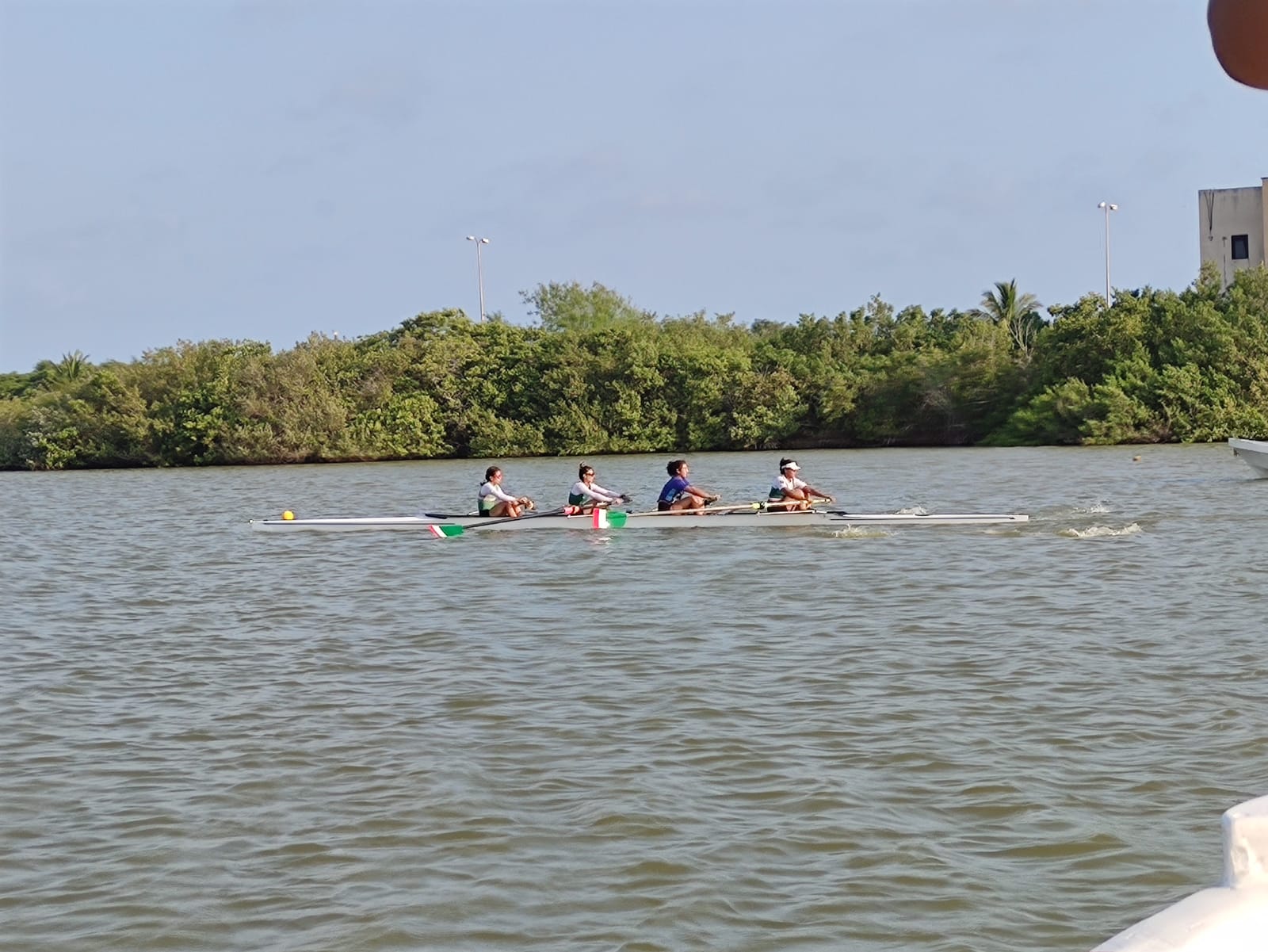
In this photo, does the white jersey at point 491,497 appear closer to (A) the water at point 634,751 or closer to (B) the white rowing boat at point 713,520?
(B) the white rowing boat at point 713,520

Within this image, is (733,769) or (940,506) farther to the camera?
(940,506)

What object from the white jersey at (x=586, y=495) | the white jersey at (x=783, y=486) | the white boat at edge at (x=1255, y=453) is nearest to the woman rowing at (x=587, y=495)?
the white jersey at (x=586, y=495)

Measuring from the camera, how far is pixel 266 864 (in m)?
6.11

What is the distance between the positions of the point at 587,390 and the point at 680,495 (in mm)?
35260

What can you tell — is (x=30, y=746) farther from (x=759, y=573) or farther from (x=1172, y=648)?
(x=759, y=573)

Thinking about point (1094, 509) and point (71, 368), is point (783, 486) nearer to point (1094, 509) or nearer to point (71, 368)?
point (1094, 509)

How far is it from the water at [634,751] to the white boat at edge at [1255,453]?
410 inches

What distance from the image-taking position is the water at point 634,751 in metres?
5.53

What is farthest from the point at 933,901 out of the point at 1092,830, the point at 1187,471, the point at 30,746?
the point at 1187,471

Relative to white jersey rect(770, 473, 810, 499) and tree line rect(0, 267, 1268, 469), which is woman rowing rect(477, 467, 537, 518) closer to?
white jersey rect(770, 473, 810, 499)

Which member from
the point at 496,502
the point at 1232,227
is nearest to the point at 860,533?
the point at 496,502

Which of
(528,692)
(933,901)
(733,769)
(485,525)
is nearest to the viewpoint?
(933,901)

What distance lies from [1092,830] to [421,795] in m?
3.02

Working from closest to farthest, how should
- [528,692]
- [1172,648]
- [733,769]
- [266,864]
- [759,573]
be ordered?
[266,864], [733,769], [528,692], [1172,648], [759,573]
